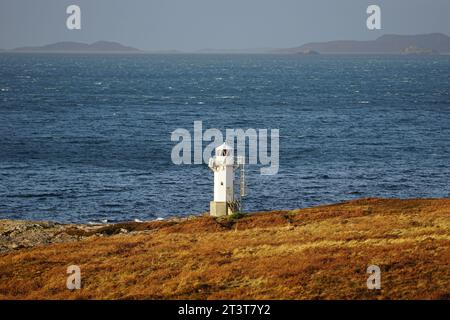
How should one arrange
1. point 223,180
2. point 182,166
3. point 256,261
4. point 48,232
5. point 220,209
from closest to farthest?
point 256,261
point 223,180
point 220,209
point 48,232
point 182,166

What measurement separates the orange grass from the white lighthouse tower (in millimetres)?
1432

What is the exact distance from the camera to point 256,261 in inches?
1208

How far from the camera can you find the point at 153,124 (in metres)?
129

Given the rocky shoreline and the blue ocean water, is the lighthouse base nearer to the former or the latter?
the rocky shoreline

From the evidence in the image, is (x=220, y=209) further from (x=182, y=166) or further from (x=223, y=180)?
(x=182, y=166)

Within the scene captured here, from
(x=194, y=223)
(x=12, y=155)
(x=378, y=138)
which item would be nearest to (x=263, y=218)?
(x=194, y=223)

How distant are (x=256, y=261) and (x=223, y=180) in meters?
13.0

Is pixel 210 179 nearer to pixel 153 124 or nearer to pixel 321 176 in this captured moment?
pixel 321 176

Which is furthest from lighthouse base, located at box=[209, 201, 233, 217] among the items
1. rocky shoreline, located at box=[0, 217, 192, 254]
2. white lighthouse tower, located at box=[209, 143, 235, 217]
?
rocky shoreline, located at box=[0, 217, 192, 254]

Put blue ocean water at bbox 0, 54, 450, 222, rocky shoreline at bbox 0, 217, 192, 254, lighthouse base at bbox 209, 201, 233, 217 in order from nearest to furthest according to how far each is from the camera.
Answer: rocky shoreline at bbox 0, 217, 192, 254, lighthouse base at bbox 209, 201, 233, 217, blue ocean water at bbox 0, 54, 450, 222

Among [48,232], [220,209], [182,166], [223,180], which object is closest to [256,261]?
[223,180]

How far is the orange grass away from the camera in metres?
Result: 26.7
